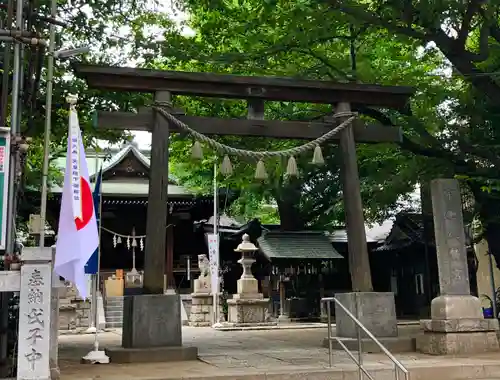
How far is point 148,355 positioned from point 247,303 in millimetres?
11040

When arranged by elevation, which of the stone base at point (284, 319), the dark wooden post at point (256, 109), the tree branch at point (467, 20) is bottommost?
the stone base at point (284, 319)

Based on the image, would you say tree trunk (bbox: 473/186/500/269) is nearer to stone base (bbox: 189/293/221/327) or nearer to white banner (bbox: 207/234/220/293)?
white banner (bbox: 207/234/220/293)

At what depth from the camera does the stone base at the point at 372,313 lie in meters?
9.98

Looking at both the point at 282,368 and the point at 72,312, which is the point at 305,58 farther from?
the point at 72,312

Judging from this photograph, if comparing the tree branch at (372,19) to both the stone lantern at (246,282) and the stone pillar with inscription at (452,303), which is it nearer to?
the stone pillar with inscription at (452,303)

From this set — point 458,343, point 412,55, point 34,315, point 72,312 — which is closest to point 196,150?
point 34,315

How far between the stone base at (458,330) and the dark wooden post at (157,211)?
4.77 m

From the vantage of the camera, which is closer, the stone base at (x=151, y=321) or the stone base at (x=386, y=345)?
the stone base at (x=151, y=321)

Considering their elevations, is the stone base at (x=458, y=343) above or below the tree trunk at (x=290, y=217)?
below

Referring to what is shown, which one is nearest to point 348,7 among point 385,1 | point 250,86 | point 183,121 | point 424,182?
point 385,1

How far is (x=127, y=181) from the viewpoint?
26.6 metres

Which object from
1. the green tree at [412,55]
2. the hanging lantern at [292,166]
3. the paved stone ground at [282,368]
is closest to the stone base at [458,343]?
the paved stone ground at [282,368]

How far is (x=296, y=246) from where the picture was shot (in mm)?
21609

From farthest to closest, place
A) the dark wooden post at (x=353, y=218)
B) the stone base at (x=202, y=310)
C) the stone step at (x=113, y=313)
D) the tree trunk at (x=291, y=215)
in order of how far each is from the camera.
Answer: the tree trunk at (x=291, y=215) → the stone step at (x=113, y=313) → the stone base at (x=202, y=310) → the dark wooden post at (x=353, y=218)
